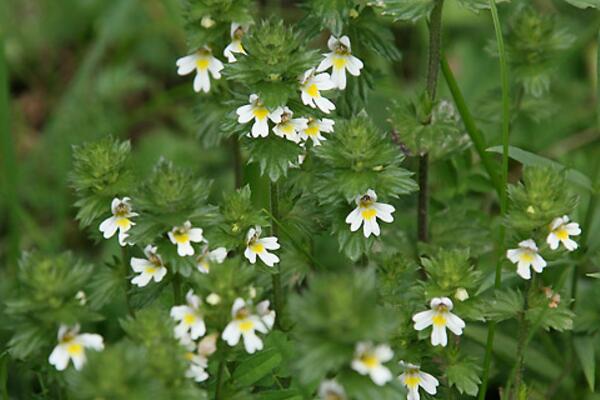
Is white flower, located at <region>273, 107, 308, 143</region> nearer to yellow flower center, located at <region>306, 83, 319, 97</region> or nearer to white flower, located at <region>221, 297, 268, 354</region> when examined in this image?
yellow flower center, located at <region>306, 83, 319, 97</region>

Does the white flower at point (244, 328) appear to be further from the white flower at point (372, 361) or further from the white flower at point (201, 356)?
the white flower at point (372, 361)

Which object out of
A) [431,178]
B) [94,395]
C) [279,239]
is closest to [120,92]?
[431,178]

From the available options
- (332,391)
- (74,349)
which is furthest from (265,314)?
(74,349)

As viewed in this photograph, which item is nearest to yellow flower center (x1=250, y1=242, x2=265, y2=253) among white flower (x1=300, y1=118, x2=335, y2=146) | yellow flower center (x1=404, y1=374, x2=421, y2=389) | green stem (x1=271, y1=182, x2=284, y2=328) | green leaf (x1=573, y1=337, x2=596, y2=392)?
green stem (x1=271, y1=182, x2=284, y2=328)

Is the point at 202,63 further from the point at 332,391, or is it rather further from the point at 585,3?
the point at 332,391

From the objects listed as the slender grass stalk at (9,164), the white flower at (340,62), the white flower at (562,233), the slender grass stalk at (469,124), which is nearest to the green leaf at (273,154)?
the white flower at (340,62)
